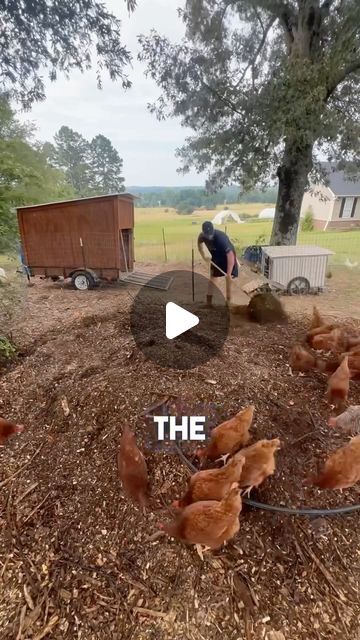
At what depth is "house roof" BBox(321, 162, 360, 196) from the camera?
2438 mm

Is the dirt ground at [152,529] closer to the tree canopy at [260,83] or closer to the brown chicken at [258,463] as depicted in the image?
the brown chicken at [258,463]

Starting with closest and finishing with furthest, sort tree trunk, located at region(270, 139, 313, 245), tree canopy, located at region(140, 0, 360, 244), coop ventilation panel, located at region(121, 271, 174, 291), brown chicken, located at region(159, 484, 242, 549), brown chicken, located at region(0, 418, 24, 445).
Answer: brown chicken, located at region(159, 484, 242, 549)
brown chicken, located at region(0, 418, 24, 445)
tree canopy, located at region(140, 0, 360, 244)
coop ventilation panel, located at region(121, 271, 174, 291)
tree trunk, located at region(270, 139, 313, 245)

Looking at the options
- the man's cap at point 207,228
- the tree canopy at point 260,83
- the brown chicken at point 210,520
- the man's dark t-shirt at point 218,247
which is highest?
the tree canopy at point 260,83

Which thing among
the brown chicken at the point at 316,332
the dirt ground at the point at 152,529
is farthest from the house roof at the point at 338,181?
the dirt ground at the point at 152,529

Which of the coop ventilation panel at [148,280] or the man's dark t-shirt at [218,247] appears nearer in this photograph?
the man's dark t-shirt at [218,247]

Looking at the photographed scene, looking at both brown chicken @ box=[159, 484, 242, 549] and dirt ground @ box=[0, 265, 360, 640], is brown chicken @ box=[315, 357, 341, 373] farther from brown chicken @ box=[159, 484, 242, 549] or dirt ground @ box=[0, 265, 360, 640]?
brown chicken @ box=[159, 484, 242, 549]

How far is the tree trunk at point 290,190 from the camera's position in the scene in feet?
6.47

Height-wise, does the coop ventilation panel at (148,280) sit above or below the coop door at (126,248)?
below

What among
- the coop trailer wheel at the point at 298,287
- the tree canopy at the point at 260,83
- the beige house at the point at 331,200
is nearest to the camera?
the tree canopy at the point at 260,83

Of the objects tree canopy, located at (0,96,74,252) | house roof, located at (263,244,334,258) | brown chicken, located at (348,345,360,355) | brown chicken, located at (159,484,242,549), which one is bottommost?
brown chicken, located at (159,484,242,549)

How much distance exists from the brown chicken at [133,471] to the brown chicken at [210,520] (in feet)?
0.56

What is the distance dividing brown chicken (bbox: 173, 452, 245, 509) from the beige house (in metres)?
2.05

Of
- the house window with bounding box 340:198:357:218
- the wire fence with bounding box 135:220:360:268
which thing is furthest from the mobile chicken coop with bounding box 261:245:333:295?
the house window with bounding box 340:198:357:218

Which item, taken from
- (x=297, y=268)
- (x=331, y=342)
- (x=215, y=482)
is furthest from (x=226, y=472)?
(x=297, y=268)
